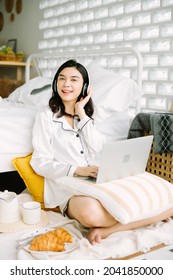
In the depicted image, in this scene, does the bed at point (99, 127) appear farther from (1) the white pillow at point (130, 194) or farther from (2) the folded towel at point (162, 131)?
(2) the folded towel at point (162, 131)

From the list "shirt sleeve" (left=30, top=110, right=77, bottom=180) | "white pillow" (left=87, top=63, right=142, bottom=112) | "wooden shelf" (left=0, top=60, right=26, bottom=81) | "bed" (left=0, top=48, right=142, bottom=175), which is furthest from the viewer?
"wooden shelf" (left=0, top=60, right=26, bottom=81)

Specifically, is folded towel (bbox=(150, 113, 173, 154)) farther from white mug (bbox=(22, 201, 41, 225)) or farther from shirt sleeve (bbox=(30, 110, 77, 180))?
Answer: white mug (bbox=(22, 201, 41, 225))

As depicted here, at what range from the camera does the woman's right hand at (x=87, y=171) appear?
1.60m

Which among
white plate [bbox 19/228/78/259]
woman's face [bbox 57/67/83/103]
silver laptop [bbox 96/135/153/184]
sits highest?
woman's face [bbox 57/67/83/103]

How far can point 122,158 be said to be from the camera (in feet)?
5.08

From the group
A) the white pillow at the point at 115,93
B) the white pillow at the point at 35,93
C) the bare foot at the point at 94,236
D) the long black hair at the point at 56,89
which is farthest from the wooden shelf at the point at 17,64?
the bare foot at the point at 94,236

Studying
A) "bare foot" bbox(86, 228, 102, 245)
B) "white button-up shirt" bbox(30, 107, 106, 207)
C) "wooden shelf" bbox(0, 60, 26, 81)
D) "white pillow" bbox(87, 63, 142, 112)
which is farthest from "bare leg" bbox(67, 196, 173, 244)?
"wooden shelf" bbox(0, 60, 26, 81)

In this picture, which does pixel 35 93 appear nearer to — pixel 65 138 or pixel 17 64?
pixel 65 138

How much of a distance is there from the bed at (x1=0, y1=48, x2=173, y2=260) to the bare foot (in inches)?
0.9

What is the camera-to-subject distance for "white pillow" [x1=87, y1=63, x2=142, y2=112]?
Answer: 6.80 feet

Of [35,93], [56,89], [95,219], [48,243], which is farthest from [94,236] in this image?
[35,93]

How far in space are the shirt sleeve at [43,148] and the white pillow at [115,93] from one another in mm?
410

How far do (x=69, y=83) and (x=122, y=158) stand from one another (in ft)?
1.45
